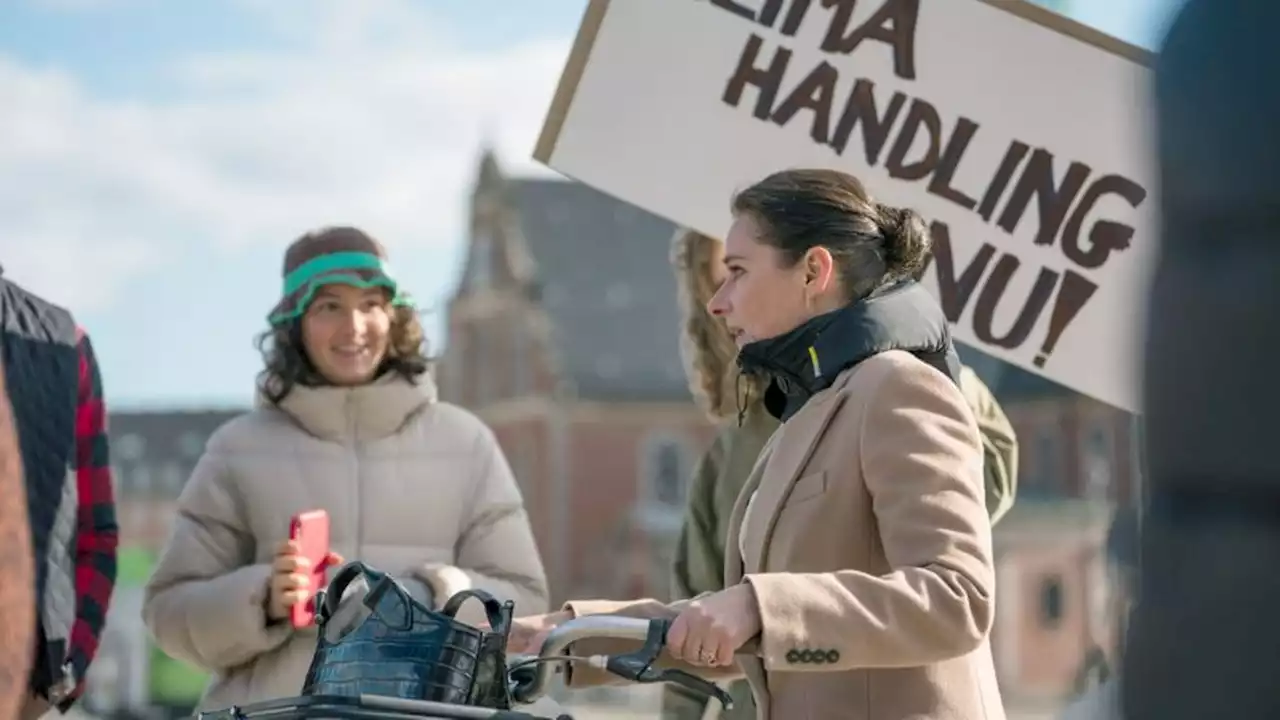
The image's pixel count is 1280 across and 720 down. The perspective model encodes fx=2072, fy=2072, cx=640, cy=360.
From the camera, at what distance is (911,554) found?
2422mm

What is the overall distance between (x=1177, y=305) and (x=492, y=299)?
62198 millimetres

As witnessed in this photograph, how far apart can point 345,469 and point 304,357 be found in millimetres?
260

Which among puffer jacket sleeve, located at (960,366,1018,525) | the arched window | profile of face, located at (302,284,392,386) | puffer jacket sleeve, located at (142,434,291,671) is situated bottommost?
the arched window

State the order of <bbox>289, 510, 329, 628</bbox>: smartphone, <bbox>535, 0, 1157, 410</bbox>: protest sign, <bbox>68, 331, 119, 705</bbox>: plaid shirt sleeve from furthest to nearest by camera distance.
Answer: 1. <bbox>535, 0, 1157, 410</bbox>: protest sign
2. <bbox>68, 331, 119, 705</bbox>: plaid shirt sleeve
3. <bbox>289, 510, 329, 628</bbox>: smartphone

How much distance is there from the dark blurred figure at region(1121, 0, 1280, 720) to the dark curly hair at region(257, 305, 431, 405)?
3072 mm

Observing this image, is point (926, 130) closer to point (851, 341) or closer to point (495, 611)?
point (851, 341)

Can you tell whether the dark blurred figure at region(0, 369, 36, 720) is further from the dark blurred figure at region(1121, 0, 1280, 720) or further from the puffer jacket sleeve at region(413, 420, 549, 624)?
the dark blurred figure at region(1121, 0, 1280, 720)

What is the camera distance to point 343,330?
164 inches

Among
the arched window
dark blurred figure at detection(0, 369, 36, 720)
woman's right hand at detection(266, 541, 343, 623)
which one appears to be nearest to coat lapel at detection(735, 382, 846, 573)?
dark blurred figure at detection(0, 369, 36, 720)

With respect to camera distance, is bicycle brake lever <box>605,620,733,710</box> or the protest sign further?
the protest sign

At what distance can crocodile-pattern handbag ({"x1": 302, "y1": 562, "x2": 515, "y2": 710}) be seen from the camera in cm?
230

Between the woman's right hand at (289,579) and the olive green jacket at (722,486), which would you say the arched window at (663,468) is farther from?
the woman's right hand at (289,579)

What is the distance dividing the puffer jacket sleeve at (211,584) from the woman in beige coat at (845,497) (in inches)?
49.6

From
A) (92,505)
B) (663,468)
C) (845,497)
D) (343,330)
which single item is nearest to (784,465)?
(845,497)
